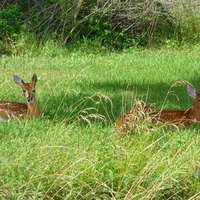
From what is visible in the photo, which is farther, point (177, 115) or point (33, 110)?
point (33, 110)

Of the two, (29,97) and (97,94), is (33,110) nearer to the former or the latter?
(29,97)

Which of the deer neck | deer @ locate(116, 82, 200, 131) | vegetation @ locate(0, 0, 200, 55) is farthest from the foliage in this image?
deer @ locate(116, 82, 200, 131)

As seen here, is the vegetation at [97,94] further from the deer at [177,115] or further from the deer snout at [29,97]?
the deer snout at [29,97]

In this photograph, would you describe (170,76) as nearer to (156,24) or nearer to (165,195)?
(156,24)

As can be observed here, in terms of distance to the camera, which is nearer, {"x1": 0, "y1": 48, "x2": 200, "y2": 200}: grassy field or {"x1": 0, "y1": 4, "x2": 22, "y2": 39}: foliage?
{"x1": 0, "y1": 48, "x2": 200, "y2": 200}: grassy field

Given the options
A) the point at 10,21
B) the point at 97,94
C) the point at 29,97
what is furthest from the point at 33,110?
the point at 10,21

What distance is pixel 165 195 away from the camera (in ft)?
20.7

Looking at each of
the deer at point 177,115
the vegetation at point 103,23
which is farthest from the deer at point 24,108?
the vegetation at point 103,23

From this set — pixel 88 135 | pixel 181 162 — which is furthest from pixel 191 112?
pixel 181 162

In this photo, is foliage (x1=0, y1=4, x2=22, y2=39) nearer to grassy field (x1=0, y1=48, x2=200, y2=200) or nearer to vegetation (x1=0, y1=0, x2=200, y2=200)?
vegetation (x1=0, y1=0, x2=200, y2=200)

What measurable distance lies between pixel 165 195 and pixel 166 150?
780 millimetres

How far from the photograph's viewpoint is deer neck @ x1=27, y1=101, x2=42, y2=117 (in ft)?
29.8

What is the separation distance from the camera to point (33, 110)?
Answer: 9.16 metres

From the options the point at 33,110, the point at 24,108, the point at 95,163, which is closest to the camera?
the point at 95,163
